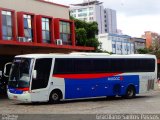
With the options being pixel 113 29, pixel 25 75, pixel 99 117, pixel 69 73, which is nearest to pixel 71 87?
pixel 69 73

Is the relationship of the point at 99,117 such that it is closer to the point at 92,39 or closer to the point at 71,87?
the point at 71,87

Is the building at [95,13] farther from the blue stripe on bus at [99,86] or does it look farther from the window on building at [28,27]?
the blue stripe on bus at [99,86]

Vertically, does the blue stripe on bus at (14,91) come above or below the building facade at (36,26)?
below

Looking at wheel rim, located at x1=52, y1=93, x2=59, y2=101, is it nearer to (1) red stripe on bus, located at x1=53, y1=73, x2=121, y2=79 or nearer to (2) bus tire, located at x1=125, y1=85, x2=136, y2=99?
(1) red stripe on bus, located at x1=53, y1=73, x2=121, y2=79

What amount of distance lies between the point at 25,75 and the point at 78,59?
3638mm

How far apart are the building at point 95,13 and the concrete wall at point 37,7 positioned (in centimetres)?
10266

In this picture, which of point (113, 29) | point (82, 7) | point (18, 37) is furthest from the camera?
point (113, 29)

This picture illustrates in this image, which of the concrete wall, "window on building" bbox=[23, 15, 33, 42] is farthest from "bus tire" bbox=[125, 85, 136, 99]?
the concrete wall

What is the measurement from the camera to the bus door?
22.0m

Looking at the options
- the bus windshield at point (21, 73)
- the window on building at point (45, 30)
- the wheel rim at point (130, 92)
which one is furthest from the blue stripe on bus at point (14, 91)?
the window on building at point (45, 30)

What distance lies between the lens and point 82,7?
501ft

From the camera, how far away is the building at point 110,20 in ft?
524

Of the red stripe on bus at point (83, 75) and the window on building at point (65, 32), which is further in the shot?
the window on building at point (65, 32)

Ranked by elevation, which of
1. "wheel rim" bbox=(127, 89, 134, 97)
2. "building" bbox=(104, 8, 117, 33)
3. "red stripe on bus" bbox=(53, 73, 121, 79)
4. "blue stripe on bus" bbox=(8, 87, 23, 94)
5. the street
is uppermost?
"building" bbox=(104, 8, 117, 33)
